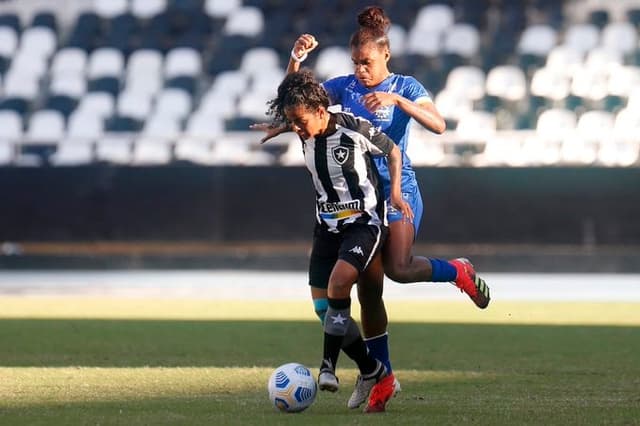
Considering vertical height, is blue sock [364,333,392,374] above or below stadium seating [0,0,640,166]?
above

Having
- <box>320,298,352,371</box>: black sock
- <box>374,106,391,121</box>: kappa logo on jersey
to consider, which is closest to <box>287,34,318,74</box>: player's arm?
<box>374,106,391,121</box>: kappa logo on jersey

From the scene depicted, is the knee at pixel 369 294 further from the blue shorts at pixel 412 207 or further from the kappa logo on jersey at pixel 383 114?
the kappa logo on jersey at pixel 383 114

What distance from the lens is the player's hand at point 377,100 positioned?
678cm

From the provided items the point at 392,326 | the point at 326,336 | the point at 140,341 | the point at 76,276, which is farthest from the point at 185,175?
the point at 326,336

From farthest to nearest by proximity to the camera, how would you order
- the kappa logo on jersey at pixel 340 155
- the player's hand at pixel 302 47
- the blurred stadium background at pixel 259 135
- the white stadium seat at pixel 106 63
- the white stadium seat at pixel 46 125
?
the white stadium seat at pixel 106 63 → the white stadium seat at pixel 46 125 → the blurred stadium background at pixel 259 135 → the player's hand at pixel 302 47 → the kappa logo on jersey at pixel 340 155

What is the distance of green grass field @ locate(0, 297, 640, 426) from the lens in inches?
252

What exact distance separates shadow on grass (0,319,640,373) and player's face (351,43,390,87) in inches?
90.6

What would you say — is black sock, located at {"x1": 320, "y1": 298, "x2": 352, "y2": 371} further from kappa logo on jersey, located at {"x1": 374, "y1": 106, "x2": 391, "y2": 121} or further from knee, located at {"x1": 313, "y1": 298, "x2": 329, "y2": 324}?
kappa logo on jersey, located at {"x1": 374, "y1": 106, "x2": 391, "y2": 121}

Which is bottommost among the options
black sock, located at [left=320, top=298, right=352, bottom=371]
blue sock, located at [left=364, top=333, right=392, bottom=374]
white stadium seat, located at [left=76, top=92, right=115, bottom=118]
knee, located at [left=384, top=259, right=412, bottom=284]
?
white stadium seat, located at [left=76, top=92, right=115, bottom=118]

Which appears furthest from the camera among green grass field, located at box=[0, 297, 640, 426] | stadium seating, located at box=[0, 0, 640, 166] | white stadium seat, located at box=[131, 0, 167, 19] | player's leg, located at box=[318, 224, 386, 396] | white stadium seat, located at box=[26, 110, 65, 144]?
white stadium seat, located at box=[131, 0, 167, 19]

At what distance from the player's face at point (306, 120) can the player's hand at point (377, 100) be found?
0.78 feet

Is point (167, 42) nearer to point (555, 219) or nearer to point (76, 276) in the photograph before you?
point (76, 276)

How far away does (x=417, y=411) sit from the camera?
6.56 meters

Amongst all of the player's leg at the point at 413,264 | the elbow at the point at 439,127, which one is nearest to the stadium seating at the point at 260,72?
the player's leg at the point at 413,264
